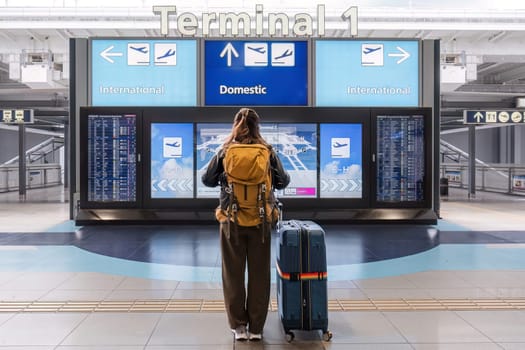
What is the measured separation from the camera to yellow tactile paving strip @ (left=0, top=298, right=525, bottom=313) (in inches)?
174

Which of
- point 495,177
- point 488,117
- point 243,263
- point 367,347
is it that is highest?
point 488,117

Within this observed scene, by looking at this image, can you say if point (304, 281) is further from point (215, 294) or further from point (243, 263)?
point (215, 294)

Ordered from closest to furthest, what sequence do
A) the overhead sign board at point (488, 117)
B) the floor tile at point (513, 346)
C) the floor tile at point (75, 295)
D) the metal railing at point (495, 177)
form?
the floor tile at point (513, 346)
the floor tile at point (75, 295)
the overhead sign board at point (488, 117)
the metal railing at point (495, 177)

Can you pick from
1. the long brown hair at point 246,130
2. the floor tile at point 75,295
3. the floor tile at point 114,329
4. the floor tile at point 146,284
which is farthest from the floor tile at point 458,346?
the floor tile at point 75,295

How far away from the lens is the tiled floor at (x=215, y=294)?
145 inches

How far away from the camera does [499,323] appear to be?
4004 millimetres

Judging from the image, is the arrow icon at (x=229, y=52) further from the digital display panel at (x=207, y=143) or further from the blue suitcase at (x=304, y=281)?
the blue suitcase at (x=304, y=281)

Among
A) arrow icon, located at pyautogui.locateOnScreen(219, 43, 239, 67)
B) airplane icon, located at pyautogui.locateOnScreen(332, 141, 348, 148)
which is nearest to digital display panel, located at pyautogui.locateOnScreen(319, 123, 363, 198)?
airplane icon, located at pyautogui.locateOnScreen(332, 141, 348, 148)

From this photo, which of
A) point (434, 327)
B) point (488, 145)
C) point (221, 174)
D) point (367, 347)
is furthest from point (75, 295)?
point (488, 145)

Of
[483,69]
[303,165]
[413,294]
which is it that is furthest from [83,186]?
[483,69]

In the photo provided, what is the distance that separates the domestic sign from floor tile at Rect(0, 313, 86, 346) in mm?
12907

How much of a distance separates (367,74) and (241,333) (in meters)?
8.10

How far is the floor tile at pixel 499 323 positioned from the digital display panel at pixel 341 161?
6188 millimetres

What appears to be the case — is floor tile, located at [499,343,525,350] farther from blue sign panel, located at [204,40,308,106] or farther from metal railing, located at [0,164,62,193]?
metal railing, located at [0,164,62,193]
